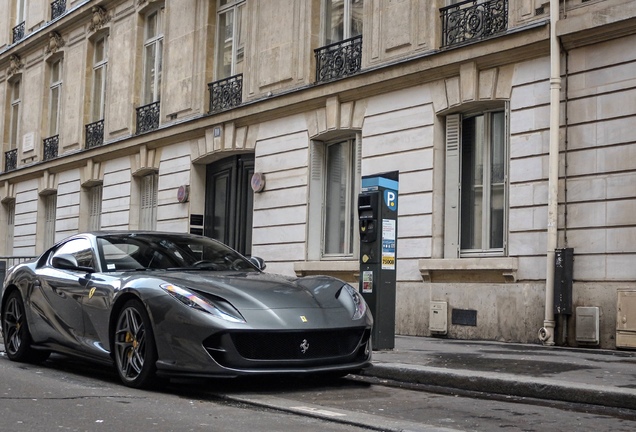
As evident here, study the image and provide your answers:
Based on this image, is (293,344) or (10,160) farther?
(10,160)

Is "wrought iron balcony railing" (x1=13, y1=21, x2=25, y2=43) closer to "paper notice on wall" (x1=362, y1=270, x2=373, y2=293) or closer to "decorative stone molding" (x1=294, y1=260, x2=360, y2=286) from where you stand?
"decorative stone molding" (x1=294, y1=260, x2=360, y2=286)

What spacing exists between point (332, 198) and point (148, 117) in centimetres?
683

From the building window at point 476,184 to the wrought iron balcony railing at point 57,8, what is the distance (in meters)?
16.0

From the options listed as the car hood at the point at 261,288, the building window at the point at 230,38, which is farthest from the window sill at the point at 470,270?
the building window at the point at 230,38

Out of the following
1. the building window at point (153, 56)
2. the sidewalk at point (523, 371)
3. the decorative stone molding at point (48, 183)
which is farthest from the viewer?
the decorative stone molding at point (48, 183)

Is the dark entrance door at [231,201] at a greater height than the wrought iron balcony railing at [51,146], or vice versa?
the wrought iron balcony railing at [51,146]

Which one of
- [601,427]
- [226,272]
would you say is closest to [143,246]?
[226,272]

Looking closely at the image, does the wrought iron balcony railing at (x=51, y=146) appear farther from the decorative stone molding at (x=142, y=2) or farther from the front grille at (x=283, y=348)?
the front grille at (x=283, y=348)

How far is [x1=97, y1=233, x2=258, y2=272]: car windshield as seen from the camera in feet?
25.7

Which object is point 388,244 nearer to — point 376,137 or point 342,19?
point 376,137

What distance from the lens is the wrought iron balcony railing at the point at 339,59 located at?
16.0m

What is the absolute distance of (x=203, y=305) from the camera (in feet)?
21.7

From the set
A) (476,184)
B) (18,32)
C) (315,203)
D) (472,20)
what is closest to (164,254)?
(476,184)

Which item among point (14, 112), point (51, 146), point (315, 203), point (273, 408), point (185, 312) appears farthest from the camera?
point (14, 112)
